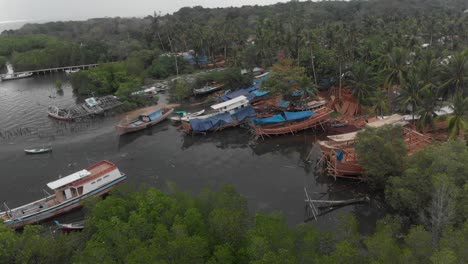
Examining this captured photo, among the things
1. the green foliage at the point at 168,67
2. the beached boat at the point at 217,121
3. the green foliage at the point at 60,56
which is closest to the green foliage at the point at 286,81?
the beached boat at the point at 217,121

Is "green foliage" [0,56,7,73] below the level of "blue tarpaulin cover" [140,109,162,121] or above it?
above

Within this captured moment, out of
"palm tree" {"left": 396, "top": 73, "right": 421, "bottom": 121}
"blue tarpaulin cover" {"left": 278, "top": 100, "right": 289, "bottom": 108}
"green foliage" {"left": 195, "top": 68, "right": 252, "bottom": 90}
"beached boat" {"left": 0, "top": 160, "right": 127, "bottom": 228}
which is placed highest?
"palm tree" {"left": 396, "top": 73, "right": 421, "bottom": 121}

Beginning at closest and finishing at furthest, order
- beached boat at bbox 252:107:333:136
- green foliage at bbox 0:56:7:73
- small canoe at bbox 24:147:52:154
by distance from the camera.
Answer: small canoe at bbox 24:147:52:154
beached boat at bbox 252:107:333:136
green foliage at bbox 0:56:7:73

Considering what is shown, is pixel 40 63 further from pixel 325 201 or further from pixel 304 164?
pixel 325 201

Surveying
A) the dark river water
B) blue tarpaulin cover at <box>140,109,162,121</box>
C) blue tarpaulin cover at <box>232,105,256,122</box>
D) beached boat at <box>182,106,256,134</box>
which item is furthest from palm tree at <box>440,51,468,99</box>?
blue tarpaulin cover at <box>140,109,162,121</box>

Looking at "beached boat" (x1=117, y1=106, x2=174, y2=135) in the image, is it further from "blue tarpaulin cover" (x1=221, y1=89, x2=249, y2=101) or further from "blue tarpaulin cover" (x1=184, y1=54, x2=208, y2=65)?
"blue tarpaulin cover" (x1=184, y1=54, x2=208, y2=65)

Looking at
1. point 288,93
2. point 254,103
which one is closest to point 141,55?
point 254,103

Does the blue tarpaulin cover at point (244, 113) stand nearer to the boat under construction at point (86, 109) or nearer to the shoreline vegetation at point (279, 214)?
the shoreline vegetation at point (279, 214)
